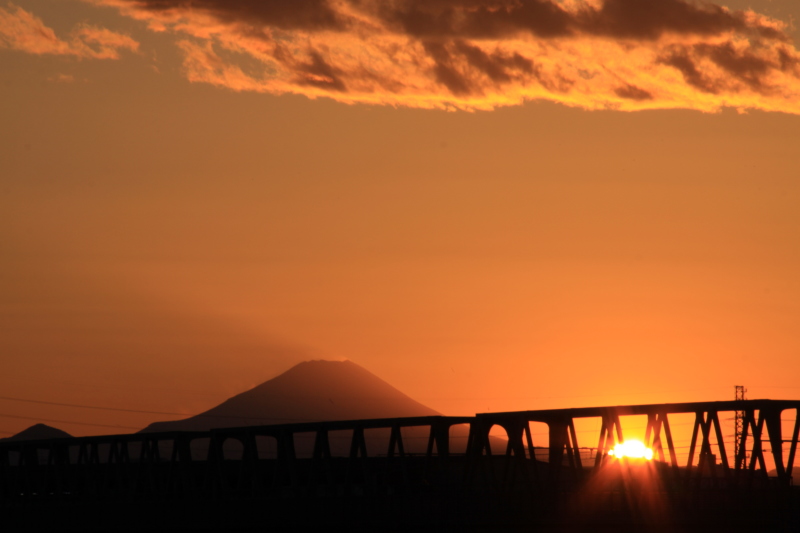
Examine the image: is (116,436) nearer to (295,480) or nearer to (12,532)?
(12,532)

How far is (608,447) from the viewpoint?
60.9 m

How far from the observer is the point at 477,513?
199 feet

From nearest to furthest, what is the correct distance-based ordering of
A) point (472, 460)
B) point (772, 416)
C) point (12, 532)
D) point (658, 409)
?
point (772, 416), point (658, 409), point (472, 460), point (12, 532)

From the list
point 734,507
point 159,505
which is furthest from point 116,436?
point 734,507

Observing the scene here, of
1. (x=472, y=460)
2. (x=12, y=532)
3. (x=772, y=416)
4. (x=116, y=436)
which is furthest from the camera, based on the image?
(x=116, y=436)

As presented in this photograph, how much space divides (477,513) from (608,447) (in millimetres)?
7892

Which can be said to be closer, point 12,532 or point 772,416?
point 772,416

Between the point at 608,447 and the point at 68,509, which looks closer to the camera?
the point at 608,447

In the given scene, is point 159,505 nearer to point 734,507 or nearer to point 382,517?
point 382,517

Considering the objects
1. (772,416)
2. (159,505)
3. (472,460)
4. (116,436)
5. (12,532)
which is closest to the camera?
(772,416)

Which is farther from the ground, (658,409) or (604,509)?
(658,409)

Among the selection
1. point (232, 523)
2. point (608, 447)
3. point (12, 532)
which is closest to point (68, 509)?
point (12, 532)

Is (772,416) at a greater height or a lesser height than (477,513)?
greater

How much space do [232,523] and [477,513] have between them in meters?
15.8
